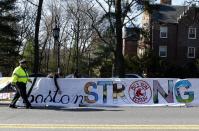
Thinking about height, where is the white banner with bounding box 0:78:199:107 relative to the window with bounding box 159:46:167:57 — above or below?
below

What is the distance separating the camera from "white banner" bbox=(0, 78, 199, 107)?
73.0 feet

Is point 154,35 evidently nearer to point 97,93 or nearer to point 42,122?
point 97,93

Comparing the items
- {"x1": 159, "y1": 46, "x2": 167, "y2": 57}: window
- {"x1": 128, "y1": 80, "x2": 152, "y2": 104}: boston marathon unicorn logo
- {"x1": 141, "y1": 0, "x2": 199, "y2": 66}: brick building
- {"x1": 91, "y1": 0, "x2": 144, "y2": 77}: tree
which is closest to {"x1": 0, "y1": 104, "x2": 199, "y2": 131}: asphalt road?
{"x1": 128, "y1": 80, "x2": 152, "y2": 104}: boston marathon unicorn logo

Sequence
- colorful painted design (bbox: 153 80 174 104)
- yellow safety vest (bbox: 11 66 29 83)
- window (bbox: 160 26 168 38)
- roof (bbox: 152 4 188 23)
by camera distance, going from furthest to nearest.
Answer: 1. roof (bbox: 152 4 188 23)
2. window (bbox: 160 26 168 38)
3. colorful painted design (bbox: 153 80 174 104)
4. yellow safety vest (bbox: 11 66 29 83)

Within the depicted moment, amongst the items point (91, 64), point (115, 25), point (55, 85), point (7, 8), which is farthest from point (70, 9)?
point (55, 85)

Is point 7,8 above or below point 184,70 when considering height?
above

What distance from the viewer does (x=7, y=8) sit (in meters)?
61.5

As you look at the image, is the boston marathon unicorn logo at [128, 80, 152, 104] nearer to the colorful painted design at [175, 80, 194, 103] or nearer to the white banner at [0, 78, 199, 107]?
the white banner at [0, 78, 199, 107]

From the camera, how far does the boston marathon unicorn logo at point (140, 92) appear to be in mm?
22344

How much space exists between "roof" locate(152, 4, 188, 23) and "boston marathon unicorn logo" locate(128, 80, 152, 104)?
52796 millimetres

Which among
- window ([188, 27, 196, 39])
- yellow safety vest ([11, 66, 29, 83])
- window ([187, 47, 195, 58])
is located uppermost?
window ([188, 27, 196, 39])

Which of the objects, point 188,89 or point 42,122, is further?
→ point 188,89

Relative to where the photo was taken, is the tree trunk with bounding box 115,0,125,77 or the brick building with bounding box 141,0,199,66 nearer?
the tree trunk with bounding box 115,0,125,77

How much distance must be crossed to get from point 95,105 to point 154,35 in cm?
5335
